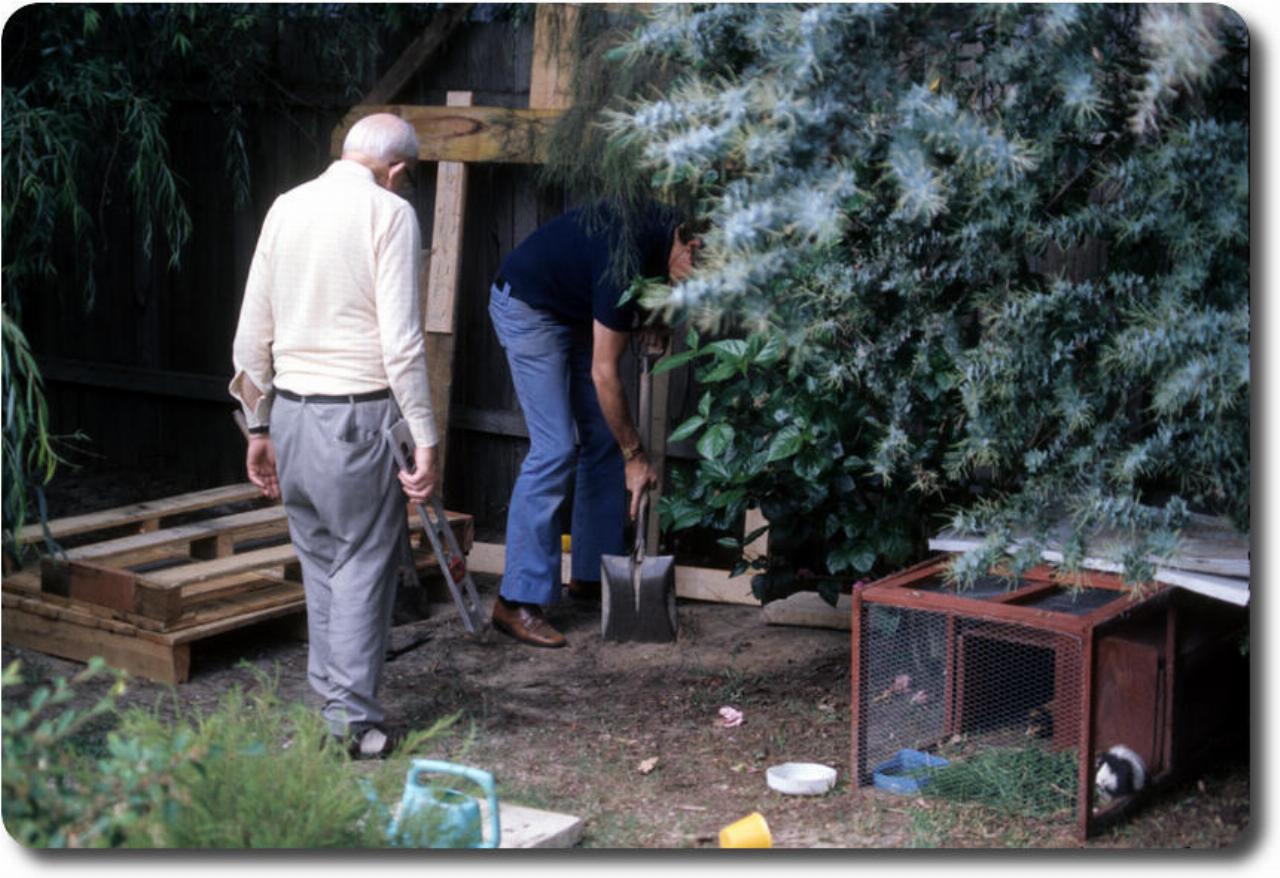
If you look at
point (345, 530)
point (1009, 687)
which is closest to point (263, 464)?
point (345, 530)

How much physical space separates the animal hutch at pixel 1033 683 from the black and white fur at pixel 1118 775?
21mm

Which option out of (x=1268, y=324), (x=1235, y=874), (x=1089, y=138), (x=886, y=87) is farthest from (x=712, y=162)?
(x=1235, y=874)

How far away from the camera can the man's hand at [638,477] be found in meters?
4.55

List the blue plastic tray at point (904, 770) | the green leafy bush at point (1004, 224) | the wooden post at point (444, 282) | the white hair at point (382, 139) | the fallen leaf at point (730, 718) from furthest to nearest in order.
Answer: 1. the wooden post at point (444, 282)
2. the fallen leaf at point (730, 718)
3. the white hair at point (382, 139)
4. the blue plastic tray at point (904, 770)
5. the green leafy bush at point (1004, 224)

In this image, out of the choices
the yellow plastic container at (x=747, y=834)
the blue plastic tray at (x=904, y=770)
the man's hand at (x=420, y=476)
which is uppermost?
Result: the man's hand at (x=420, y=476)

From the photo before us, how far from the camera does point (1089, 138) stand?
299cm

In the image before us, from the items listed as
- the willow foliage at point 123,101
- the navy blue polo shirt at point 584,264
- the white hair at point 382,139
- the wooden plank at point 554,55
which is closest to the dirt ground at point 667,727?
the navy blue polo shirt at point 584,264

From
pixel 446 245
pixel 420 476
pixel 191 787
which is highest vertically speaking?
pixel 446 245

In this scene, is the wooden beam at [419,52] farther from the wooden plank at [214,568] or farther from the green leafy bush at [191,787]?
the green leafy bush at [191,787]

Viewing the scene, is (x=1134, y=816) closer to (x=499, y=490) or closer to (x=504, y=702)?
(x=504, y=702)

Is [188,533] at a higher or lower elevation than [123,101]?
lower

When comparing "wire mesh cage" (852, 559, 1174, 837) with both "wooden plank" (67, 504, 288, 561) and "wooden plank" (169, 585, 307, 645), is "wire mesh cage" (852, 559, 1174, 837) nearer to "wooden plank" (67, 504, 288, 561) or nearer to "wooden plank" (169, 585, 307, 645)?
"wooden plank" (169, 585, 307, 645)

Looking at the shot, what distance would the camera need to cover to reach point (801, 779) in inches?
141

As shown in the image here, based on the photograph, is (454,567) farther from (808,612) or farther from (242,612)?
(808,612)
